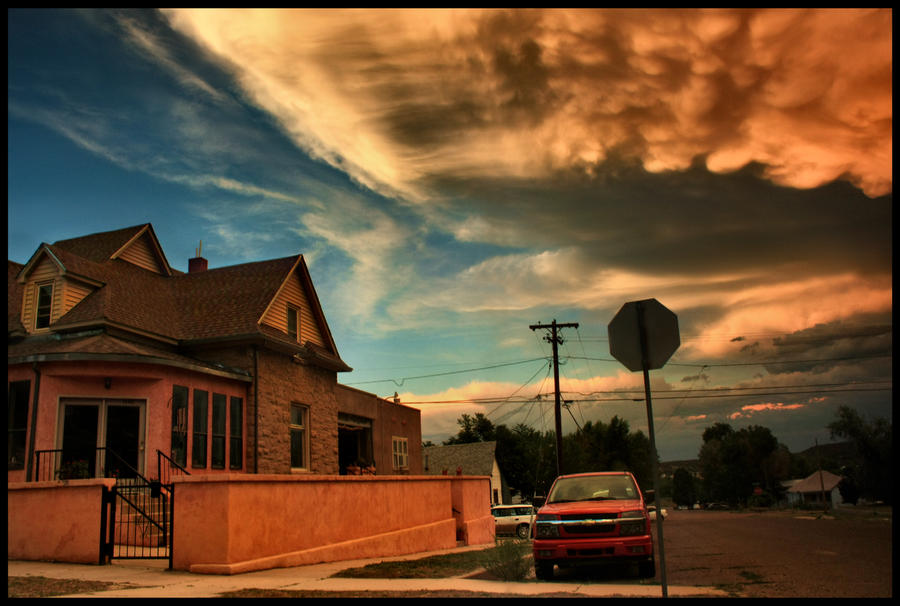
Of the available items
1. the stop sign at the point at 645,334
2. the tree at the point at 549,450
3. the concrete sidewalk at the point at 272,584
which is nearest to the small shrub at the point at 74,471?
the concrete sidewalk at the point at 272,584

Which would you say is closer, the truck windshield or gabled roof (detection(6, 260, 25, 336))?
the truck windshield

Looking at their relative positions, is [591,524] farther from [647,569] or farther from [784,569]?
[784,569]

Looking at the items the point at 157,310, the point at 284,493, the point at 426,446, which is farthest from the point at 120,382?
the point at 426,446

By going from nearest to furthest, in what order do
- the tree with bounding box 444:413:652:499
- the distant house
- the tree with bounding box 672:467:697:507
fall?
1. the tree with bounding box 444:413:652:499
2. the distant house
3. the tree with bounding box 672:467:697:507

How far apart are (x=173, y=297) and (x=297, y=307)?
3.97 meters

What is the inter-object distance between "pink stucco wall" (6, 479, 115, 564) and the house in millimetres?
51100

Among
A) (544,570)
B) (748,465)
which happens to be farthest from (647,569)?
(748,465)

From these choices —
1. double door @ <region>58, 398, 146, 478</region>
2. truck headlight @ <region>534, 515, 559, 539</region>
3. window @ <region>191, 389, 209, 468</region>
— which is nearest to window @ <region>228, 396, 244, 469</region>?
window @ <region>191, 389, 209, 468</region>

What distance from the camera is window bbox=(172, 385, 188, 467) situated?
17702mm

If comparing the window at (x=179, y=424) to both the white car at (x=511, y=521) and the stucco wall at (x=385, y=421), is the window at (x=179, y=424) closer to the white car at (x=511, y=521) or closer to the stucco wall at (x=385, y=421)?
the stucco wall at (x=385, y=421)

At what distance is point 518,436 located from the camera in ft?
258

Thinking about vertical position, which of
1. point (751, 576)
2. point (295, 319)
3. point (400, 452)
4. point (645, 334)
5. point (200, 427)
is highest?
point (295, 319)

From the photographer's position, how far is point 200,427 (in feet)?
61.0

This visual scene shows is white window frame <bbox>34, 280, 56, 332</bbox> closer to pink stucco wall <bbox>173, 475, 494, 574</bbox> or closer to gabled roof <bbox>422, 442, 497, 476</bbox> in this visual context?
pink stucco wall <bbox>173, 475, 494, 574</bbox>
